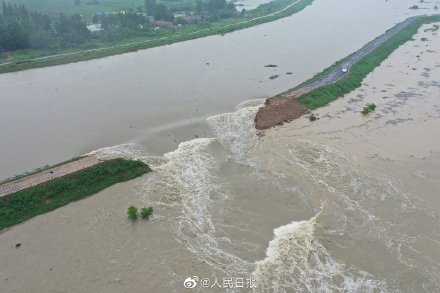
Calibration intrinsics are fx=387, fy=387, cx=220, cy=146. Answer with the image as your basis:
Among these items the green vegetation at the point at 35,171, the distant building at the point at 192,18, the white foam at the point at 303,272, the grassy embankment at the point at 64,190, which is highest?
the distant building at the point at 192,18

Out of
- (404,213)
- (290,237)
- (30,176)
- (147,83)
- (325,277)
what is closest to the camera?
(325,277)

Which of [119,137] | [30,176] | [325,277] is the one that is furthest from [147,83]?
[325,277]

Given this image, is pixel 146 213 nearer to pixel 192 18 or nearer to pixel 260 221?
pixel 260 221

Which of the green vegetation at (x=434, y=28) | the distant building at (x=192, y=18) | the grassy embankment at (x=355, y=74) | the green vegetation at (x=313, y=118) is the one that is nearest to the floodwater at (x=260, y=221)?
the green vegetation at (x=313, y=118)

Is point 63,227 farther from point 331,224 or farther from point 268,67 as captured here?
point 268,67

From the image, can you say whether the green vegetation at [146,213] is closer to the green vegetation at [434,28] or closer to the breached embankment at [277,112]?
the breached embankment at [277,112]

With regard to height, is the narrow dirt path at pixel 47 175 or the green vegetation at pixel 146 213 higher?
the narrow dirt path at pixel 47 175

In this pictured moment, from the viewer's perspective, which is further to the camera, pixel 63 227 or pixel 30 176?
pixel 30 176

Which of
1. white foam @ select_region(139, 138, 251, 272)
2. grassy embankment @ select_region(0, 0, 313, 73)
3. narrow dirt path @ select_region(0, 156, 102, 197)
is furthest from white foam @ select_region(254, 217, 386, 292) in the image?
grassy embankment @ select_region(0, 0, 313, 73)
